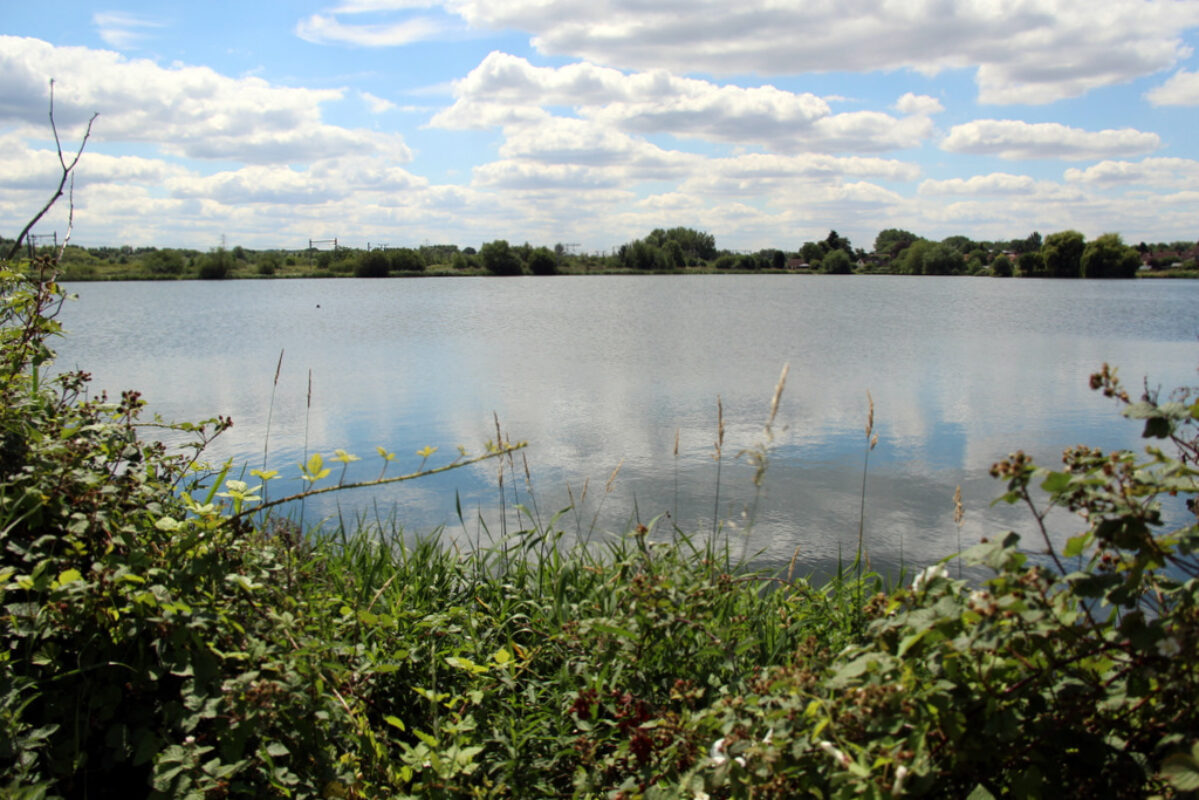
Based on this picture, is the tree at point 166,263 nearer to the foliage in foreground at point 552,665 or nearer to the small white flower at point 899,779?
the foliage in foreground at point 552,665

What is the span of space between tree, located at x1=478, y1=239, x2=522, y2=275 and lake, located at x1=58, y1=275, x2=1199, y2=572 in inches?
1736

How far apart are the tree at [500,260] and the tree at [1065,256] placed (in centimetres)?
4251

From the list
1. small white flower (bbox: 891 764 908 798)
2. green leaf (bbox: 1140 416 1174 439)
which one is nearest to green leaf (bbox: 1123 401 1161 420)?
green leaf (bbox: 1140 416 1174 439)

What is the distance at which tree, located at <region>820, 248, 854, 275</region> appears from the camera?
7406 centimetres

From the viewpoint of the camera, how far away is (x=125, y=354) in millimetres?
13602

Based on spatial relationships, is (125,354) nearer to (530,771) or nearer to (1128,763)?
(530,771)

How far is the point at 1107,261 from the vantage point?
183 feet

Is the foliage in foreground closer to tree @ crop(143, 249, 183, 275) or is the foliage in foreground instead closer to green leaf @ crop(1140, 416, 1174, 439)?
green leaf @ crop(1140, 416, 1174, 439)

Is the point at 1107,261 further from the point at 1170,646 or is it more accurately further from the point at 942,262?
the point at 1170,646

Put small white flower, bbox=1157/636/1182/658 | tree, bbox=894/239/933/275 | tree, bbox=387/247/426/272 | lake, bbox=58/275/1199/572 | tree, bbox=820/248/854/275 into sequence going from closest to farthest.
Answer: small white flower, bbox=1157/636/1182/658, lake, bbox=58/275/1199/572, tree, bbox=387/247/426/272, tree, bbox=894/239/933/275, tree, bbox=820/248/854/275

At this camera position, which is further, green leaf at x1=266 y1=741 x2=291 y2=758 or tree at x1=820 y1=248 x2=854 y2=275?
tree at x1=820 y1=248 x2=854 y2=275

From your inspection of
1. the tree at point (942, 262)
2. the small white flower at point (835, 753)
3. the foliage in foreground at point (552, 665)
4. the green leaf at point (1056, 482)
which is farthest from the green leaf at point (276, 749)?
the tree at point (942, 262)

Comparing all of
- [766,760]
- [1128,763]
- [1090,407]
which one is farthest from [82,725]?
[1090,407]

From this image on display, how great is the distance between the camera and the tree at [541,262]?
66625mm
